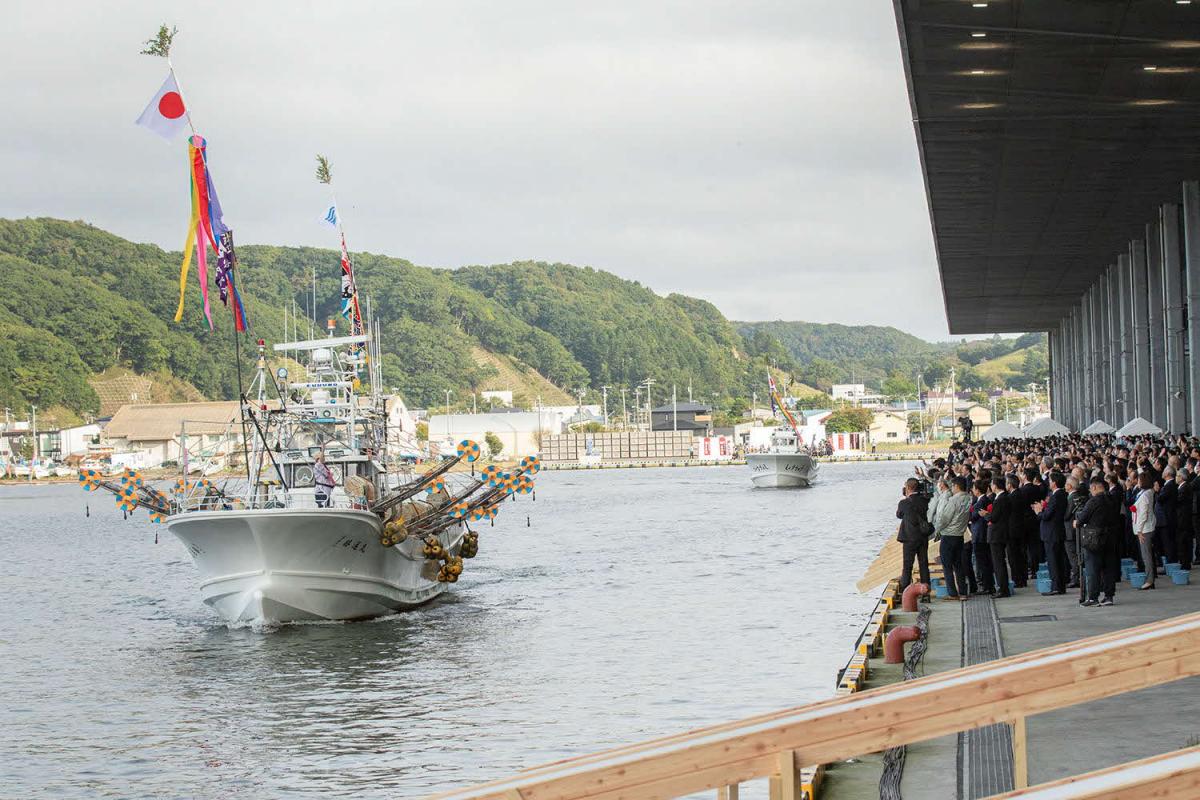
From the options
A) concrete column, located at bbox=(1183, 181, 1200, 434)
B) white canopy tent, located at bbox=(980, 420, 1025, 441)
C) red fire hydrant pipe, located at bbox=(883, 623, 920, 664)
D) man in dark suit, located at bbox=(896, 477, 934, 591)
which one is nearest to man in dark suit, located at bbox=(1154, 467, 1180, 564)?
man in dark suit, located at bbox=(896, 477, 934, 591)

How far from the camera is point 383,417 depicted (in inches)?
1262

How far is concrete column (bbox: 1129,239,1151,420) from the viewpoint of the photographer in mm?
50594

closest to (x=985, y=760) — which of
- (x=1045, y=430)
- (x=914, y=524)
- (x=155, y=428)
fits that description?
(x=914, y=524)

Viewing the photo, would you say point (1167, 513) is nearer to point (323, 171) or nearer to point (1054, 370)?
point (323, 171)

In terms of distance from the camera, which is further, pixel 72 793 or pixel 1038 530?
pixel 1038 530

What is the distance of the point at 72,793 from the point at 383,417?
634 inches

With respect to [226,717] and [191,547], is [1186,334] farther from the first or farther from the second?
[226,717]

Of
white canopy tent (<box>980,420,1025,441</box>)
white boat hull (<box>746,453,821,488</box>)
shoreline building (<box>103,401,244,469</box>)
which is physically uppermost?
shoreline building (<box>103,401,244,469</box>)

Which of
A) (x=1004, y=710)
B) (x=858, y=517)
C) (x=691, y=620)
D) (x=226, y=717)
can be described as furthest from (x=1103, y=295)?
(x=1004, y=710)

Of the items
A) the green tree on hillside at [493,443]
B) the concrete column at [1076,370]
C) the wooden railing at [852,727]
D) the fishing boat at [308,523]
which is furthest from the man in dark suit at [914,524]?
the green tree on hillside at [493,443]

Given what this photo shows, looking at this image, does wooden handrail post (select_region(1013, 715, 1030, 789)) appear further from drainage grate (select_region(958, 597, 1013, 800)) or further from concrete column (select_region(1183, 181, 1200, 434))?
concrete column (select_region(1183, 181, 1200, 434))

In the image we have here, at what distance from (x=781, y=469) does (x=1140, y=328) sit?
52391 mm

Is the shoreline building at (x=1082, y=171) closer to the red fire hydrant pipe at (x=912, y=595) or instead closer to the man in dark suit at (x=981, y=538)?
the man in dark suit at (x=981, y=538)

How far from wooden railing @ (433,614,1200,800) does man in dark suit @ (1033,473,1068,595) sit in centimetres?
1543
